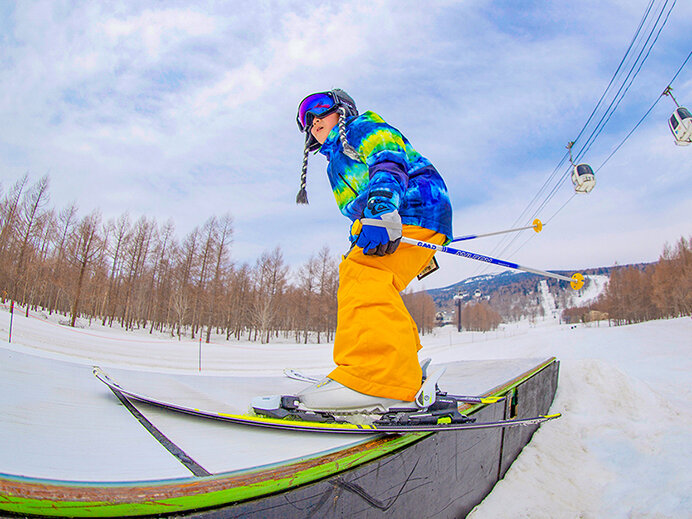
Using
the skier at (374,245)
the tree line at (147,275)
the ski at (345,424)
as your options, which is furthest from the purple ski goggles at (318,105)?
the tree line at (147,275)

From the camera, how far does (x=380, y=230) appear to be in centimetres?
133

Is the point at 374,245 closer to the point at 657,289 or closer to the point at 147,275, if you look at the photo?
the point at 147,275

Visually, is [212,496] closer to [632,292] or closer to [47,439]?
[47,439]

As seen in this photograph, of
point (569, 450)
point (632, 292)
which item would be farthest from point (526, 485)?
point (632, 292)

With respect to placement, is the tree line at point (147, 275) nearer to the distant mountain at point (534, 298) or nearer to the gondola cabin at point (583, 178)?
the gondola cabin at point (583, 178)

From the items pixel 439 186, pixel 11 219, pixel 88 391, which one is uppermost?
pixel 11 219

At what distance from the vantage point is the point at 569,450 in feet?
7.13

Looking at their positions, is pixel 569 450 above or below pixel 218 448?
below

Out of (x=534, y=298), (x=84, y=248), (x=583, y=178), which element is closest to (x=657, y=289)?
(x=583, y=178)

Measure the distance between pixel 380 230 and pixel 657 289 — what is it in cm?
5212

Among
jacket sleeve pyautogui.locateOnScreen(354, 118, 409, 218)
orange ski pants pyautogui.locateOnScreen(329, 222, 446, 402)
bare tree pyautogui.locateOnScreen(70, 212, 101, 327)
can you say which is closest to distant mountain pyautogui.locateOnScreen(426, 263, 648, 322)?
bare tree pyautogui.locateOnScreen(70, 212, 101, 327)

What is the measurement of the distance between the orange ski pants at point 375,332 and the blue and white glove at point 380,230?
0.09m

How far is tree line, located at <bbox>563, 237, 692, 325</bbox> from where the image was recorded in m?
34.6

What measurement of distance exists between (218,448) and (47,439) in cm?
37
